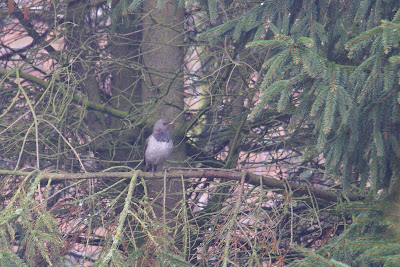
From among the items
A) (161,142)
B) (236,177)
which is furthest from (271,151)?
(236,177)

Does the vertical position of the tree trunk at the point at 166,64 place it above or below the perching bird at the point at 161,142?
above

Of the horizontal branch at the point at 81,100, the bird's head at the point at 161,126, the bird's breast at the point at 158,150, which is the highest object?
the horizontal branch at the point at 81,100

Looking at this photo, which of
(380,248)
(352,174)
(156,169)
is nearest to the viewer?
(380,248)

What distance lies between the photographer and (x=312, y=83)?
10.5ft

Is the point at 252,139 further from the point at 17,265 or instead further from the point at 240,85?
the point at 17,265

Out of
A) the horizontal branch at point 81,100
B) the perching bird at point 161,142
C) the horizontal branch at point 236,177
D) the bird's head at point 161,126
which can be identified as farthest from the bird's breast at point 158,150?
the horizontal branch at point 236,177

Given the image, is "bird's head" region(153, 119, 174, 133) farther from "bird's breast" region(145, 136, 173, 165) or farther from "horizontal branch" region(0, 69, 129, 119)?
"horizontal branch" region(0, 69, 129, 119)

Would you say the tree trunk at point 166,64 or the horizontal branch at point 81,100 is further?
the tree trunk at point 166,64

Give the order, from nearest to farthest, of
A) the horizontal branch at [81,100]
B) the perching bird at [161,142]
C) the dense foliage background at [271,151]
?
1. the dense foliage background at [271,151]
2. the horizontal branch at [81,100]
3. the perching bird at [161,142]

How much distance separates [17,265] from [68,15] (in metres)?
3.92

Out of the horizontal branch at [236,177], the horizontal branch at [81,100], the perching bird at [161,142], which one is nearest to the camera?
the horizontal branch at [236,177]

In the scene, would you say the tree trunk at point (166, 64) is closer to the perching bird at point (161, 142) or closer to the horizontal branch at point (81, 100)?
the perching bird at point (161, 142)

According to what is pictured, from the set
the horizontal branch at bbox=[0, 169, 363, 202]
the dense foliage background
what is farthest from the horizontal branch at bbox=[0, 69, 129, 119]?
the horizontal branch at bbox=[0, 169, 363, 202]

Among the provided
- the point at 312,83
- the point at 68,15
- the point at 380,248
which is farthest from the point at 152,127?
the point at 380,248
